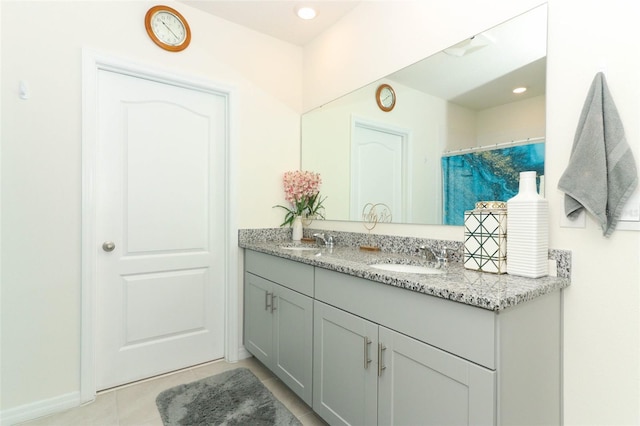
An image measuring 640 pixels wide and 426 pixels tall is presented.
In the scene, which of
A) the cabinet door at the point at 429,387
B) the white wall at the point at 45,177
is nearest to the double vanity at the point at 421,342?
the cabinet door at the point at 429,387

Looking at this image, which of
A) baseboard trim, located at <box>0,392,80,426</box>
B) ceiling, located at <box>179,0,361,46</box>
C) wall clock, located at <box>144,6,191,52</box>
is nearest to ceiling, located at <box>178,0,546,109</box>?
ceiling, located at <box>179,0,361,46</box>

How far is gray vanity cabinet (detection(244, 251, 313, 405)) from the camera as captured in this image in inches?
66.4

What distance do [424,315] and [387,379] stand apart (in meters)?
0.34

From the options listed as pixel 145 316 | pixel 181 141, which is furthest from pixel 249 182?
pixel 145 316

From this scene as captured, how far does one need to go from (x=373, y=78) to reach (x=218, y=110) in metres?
1.16

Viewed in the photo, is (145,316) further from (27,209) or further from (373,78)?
(373,78)

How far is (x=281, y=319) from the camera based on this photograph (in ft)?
6.29

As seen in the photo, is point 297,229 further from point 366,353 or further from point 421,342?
point 421,342

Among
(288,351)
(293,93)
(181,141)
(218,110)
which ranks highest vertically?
(293,93)

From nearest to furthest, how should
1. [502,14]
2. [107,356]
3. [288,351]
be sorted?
1. [502,14]
2. [288,351]
3. [107,356]

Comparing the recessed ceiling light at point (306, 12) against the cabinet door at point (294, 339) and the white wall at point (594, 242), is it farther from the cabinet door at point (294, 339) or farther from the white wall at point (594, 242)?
the cabinet door at point (294, 339)

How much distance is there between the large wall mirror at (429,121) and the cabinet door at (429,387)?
774 millimetres

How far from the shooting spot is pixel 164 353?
2191mm

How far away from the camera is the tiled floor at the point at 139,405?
1.69 m
